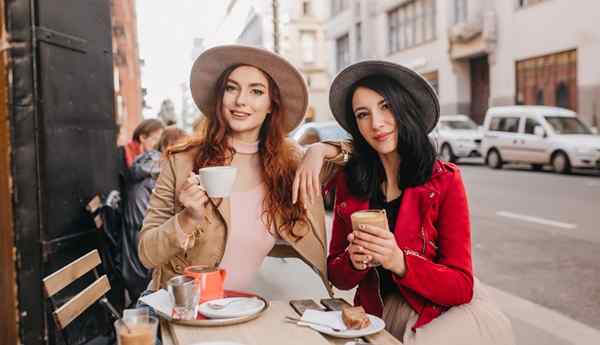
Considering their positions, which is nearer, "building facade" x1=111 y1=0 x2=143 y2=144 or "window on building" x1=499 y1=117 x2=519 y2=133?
"building facade" x1=111 y1=0 x2=143 y2=144

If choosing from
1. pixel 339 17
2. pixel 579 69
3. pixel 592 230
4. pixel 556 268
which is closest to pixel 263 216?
pixel 556 268

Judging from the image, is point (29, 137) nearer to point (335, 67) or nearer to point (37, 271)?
point (37, 271)

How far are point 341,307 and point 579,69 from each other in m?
19.8

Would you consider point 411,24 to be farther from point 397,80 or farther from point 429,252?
point 429,252

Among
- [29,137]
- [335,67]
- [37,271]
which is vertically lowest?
[37,271]

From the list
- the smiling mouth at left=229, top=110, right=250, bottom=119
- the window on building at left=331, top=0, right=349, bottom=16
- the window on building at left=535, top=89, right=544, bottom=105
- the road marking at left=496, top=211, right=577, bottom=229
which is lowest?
the road marking at left=496, top=211, right=577, bottom=229

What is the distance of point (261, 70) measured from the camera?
2859mm

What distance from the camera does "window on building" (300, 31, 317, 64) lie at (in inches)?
2248

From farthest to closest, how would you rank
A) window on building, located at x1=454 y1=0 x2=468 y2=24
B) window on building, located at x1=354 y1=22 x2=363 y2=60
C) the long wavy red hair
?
window on building, located at x1=354 y1=22 x2=363 y2=60, window on building, located at x1=454 y1=0 x2=468 y2=24, the long wavy red hair

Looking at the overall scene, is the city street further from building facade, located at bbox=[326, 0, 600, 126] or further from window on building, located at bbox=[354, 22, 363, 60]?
window on building, located at bbox=[354, 22, 363, 60]

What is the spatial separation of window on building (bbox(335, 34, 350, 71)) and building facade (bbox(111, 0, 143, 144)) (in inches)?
694

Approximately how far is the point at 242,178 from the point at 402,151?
0.79m

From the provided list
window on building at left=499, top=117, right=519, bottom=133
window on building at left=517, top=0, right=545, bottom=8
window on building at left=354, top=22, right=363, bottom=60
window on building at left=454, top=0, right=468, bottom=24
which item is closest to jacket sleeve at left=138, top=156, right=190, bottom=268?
window on building at left=499, top=117, right=519, bottom=133

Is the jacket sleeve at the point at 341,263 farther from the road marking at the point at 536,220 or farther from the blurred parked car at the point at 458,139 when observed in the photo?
the blurred parked car at the point at 458,139
